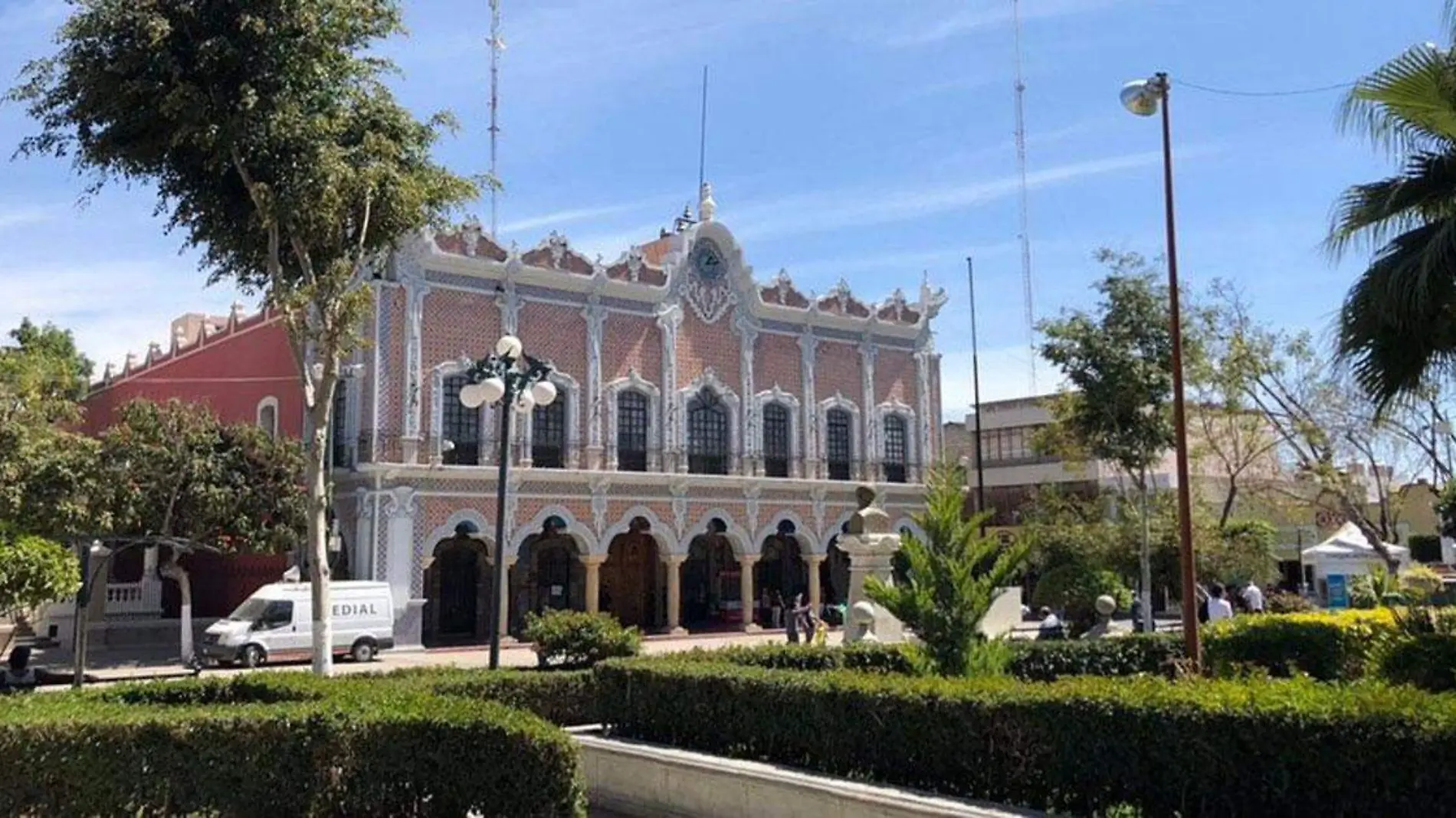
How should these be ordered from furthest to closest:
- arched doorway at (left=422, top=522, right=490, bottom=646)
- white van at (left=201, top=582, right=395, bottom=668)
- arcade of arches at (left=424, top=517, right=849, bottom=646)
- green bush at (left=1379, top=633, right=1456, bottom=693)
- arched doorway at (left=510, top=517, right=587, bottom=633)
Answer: arched doorway at (left=510, top=517, right=587, bottom=633), arcade of arches at (left=424, top=517, right=849, bottom=646), arched doorway at (left=422, top=522, right=490, bottom=646), white van at (left=201, top=582, right=395, bottom=668), green bush at (left=1379, top=633, right=1456, bottom=693)

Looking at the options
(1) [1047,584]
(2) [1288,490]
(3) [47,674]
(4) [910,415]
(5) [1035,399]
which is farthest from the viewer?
(5) [1035,399]

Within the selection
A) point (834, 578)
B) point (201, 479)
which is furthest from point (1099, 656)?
point (834, 578)

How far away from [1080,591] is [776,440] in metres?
14.7

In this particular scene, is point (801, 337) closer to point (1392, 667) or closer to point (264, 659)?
point (264, 659)

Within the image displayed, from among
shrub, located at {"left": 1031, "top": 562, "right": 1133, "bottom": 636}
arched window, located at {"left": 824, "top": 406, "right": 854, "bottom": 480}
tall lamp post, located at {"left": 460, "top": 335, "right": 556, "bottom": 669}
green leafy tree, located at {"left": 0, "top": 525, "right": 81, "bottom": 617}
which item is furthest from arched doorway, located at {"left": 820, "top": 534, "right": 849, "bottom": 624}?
green leafy tree, located at {"left": 0, "top": 525, "right": 81, "bottom": 617}

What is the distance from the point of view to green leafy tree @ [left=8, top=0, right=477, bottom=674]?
1308cm

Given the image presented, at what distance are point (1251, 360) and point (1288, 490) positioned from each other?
8.97m

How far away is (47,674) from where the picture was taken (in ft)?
72.1

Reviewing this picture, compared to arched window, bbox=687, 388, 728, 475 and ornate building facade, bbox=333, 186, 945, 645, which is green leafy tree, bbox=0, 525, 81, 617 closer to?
ornate building facade, bbox=333, 186, 945, 645

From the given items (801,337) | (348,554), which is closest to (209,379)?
(348,554)

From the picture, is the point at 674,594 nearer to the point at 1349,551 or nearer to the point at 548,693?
the point at 1349,551

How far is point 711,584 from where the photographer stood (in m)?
38.5

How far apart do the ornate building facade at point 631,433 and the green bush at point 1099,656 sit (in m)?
18.9

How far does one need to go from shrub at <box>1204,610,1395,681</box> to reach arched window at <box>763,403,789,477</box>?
22.5 metres
